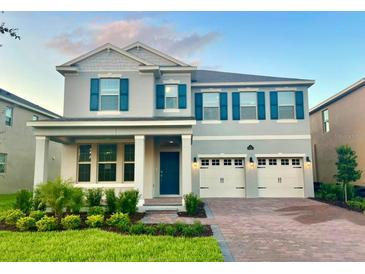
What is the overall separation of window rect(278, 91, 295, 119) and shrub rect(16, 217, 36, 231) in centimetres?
1281

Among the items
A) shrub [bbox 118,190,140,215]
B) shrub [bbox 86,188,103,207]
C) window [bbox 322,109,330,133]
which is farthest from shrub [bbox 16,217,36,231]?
window [bbox 322,109,330,133]

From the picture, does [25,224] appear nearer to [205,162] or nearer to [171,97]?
[171,97]

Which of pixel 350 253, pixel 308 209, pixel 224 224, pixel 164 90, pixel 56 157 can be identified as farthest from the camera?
pixel 56 157

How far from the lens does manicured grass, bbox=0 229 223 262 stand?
501cm

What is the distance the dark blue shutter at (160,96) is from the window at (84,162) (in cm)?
404

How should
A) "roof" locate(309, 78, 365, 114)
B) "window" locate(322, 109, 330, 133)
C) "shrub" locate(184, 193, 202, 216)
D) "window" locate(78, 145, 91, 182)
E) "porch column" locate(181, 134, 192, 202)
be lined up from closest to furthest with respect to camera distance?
"shrub" locate(184, 193, 202, 216), "porch column" locate(181, 134, 192, 202), "window" locate(78, 145, 91, 182), "roof" locate(309, 78, 365, 114), "window" locate(322, 109, 330, 133)

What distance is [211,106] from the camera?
1549cm

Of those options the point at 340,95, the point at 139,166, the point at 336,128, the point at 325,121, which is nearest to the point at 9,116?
the point at 139,166

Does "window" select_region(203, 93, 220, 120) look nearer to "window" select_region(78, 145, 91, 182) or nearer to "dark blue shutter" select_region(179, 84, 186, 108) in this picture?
"dark blue shutter" select_region(179, 84, 186, 108)

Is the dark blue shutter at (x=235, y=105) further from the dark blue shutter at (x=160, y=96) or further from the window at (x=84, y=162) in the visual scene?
the window at (x=84, y=162)

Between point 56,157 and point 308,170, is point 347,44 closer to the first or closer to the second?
point 308,170

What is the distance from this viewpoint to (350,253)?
538 cm
